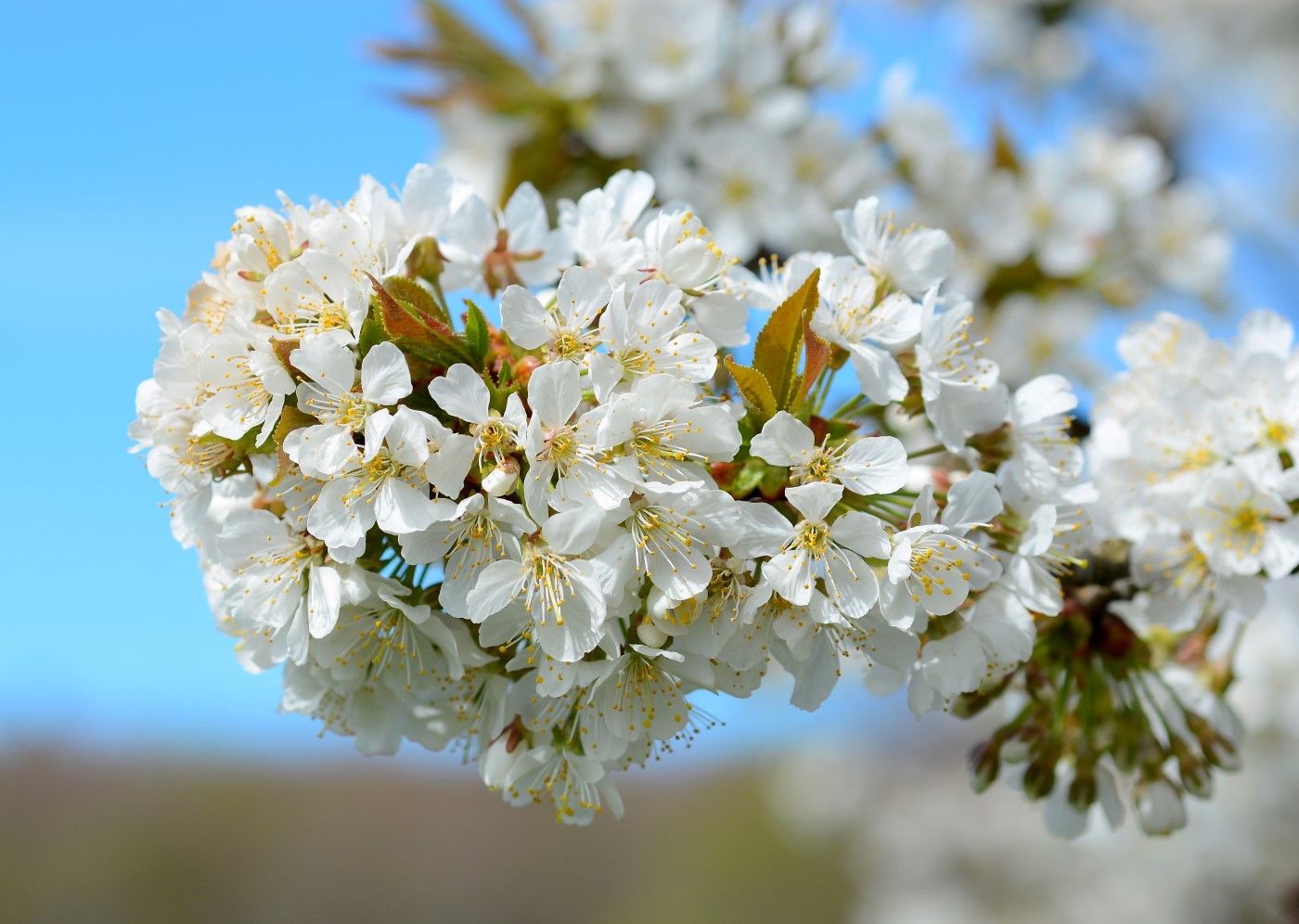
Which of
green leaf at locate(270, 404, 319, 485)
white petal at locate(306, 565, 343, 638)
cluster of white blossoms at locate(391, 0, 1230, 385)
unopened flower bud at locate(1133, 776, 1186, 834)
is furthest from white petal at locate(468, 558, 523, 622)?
cluster of white blossoms at locate(391, 0, 1230, 385)

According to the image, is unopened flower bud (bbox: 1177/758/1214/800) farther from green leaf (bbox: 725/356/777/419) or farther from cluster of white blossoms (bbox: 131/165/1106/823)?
green leaf (bbox: 725/356/777/419)

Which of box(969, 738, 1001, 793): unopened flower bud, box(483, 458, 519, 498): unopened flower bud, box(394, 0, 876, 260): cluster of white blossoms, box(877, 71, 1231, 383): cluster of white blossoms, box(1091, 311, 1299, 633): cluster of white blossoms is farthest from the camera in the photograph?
box(877, 71, 1231, 383): cluster of white blossoms

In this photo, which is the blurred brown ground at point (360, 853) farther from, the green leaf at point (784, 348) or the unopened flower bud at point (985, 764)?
the green leaf at point (784, 348)

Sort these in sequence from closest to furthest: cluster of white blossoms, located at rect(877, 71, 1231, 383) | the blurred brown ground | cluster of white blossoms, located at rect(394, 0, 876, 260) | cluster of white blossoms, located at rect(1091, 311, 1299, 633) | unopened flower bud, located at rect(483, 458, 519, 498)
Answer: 1. unopened flower bud, located at rect(483, 458, 519, 498)
2. cluster of white blossoms, located at rect(1091, 311, 1299, 633)
3. cluster of white blossoms, located at rect(394, 0, 876, 260)
4. cluster of white blossoms, located at rect(877, 71, 1231, 383)
5. the blurred brown ground

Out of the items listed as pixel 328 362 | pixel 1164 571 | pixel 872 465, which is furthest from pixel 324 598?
pixel 1164 571

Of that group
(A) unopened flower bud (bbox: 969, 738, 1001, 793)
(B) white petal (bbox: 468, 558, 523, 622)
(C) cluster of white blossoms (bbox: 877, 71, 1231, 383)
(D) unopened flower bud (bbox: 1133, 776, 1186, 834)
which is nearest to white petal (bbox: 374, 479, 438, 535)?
(B) white petal (bbox: 468, 558, 523, 622)

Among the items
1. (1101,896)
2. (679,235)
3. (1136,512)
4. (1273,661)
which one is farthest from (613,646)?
(1101,896)

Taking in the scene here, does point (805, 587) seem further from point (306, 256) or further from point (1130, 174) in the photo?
point (1130, 174)

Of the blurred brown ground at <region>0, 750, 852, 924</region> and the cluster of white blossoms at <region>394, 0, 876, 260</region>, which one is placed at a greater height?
the cluster of white blossoms at <region>394, 0, 876, 260</region>

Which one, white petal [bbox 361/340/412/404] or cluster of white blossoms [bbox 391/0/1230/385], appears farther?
cluster of white blossoms [bbox 391/0/1230/385]

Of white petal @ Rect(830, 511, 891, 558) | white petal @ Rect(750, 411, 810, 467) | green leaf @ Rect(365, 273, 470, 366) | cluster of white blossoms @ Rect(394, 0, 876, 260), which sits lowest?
white petal @ Rect(830, 511, 891, 558)
